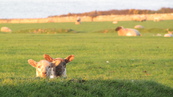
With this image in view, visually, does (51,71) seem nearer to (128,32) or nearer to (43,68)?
(43,68)

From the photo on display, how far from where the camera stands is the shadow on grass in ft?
24.3

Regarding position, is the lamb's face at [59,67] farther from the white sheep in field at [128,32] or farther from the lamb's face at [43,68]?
the white sheep in field at [128,32]

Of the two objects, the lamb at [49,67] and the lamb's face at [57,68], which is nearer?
the lamb at [49,67]

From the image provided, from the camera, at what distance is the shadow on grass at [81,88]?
7.42 meters

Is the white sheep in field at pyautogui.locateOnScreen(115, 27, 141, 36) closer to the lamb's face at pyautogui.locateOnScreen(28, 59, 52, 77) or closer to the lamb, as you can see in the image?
the lamb

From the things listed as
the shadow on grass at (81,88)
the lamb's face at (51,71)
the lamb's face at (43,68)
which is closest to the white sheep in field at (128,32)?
the lamb's face at (51,71)

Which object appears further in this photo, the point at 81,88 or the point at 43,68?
the point at 43,68

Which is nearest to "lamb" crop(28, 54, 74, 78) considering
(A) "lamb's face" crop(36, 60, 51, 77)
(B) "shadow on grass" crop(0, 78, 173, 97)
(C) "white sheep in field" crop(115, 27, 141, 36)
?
(A) "lamb's face" crop(36, 60, 51, 77)

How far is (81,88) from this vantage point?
803 centimetres

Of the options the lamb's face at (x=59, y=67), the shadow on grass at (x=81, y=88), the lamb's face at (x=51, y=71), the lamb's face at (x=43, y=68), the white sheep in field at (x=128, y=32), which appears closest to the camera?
the shadow on grass at (x=81, y=88)

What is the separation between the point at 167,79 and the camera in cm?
1209

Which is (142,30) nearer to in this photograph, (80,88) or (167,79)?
(167,79)

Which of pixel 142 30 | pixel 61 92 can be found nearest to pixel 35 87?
pixel 61 92

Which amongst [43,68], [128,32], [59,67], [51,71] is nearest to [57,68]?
[59,67]
